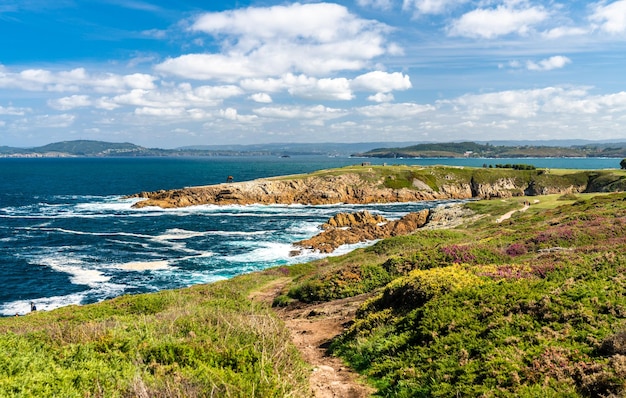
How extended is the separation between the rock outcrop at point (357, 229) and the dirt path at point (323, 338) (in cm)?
Answer: 2668

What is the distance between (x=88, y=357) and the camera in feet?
36.5

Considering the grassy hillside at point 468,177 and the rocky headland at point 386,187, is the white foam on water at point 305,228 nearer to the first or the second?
the rocky headland at point 386,187

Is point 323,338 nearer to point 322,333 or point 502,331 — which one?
point 322,333

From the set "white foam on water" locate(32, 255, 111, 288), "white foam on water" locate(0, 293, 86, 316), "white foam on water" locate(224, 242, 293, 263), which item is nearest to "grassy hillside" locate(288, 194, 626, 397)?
"white foam on water" locate(0, 293, 86, 316)

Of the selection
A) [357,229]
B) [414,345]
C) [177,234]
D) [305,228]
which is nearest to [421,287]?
[414,345]

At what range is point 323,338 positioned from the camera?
19.3m

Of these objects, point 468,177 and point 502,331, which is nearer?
point 502,331

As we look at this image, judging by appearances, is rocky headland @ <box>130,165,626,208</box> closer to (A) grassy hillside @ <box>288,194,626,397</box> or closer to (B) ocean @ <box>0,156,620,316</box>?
(B) ocean @ <box>0,156,620,316</box>

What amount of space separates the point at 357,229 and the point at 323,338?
4782cm

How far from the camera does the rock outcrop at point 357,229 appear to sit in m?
59.9

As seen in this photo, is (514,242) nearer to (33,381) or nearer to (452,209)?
(33,381)

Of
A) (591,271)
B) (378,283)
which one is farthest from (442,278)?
(378,283)

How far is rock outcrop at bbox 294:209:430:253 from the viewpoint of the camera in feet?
196

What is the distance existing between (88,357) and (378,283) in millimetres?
19920
